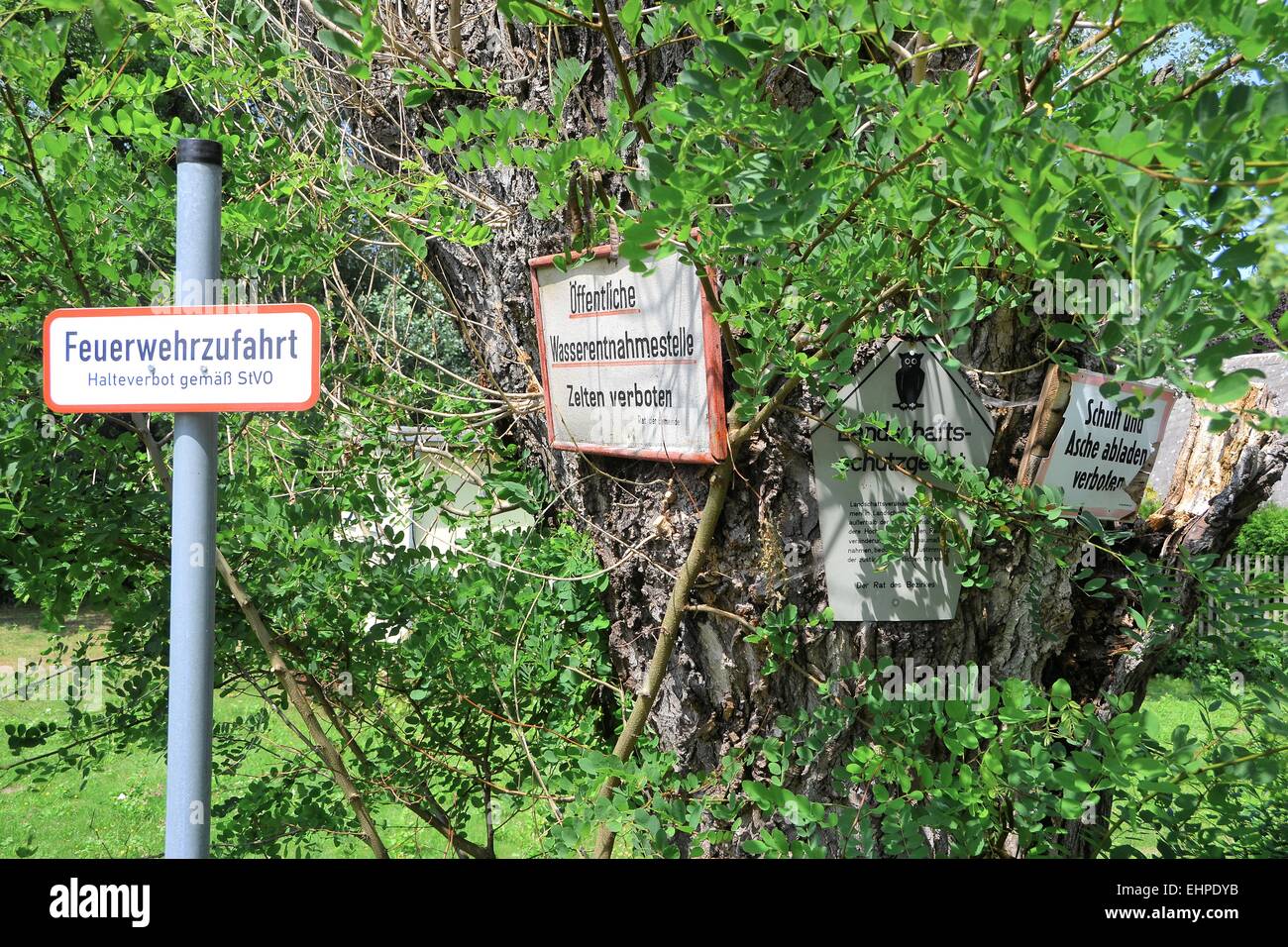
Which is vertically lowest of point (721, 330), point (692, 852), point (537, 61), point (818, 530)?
point (692, 852)

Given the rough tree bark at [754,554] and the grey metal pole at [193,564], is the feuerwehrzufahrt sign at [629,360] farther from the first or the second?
the grey metal pole at [193,564]

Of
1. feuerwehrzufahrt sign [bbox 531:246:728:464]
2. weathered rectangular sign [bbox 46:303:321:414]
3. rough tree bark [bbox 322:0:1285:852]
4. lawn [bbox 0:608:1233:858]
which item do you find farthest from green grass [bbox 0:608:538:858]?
weathered rectangular sign [bbox 46:303:321:414]

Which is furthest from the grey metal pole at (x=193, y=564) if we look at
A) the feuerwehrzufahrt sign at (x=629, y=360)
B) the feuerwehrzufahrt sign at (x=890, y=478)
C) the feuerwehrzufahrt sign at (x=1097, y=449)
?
the feuerwehrzufahrt sign at (x=1097, y=449)

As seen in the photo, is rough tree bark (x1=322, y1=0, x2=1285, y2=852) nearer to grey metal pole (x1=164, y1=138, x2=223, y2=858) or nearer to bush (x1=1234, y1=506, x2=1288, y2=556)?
grey metal pole (x1=164, y1=138, x2=223, y2=858)

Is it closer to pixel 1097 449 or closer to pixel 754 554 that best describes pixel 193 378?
pixel 754 554

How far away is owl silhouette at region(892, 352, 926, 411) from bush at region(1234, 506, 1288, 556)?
353 inches

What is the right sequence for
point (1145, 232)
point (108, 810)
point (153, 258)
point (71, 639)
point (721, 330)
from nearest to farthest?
point (1145, 232)
point (721, 330)
point (153, 258)
point (108, 810)
point (71, 639)

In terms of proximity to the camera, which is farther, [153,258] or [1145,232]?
[153,258]

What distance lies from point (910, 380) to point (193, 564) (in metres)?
1.44

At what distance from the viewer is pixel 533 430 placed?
2.83 meters

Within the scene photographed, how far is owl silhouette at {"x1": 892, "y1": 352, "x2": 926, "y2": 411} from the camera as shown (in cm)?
206

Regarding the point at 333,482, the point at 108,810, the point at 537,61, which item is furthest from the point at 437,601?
the point at 108,810
